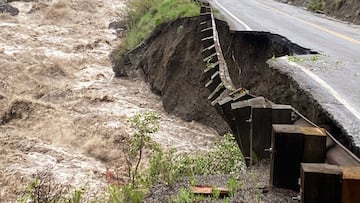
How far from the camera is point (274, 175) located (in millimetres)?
4090

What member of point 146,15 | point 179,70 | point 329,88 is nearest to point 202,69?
point 179,70

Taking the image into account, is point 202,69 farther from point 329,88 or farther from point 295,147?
point 295,147

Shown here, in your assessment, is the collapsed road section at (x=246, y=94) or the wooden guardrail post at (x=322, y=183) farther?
the collapsed road section at (x=246, y=94)

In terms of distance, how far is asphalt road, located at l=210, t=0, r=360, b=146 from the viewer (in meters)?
5.64

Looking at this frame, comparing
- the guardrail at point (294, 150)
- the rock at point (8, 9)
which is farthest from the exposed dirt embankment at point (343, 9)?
the rock at point (8, 9)

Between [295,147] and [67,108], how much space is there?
13.0m

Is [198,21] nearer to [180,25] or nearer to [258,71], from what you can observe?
[180,25]

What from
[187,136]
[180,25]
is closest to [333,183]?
[187,136]

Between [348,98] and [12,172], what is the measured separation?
25.3ft

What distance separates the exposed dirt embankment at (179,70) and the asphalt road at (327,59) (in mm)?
1539

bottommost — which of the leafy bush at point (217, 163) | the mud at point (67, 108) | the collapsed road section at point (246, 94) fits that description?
the mud at point (67, 108)

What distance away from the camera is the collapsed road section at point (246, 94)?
12.3 ft

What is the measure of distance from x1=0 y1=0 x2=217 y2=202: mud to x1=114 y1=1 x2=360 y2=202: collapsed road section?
2.82 feet

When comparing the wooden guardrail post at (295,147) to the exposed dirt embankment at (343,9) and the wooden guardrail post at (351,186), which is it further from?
the exposed dirt embankment at (343,9)
